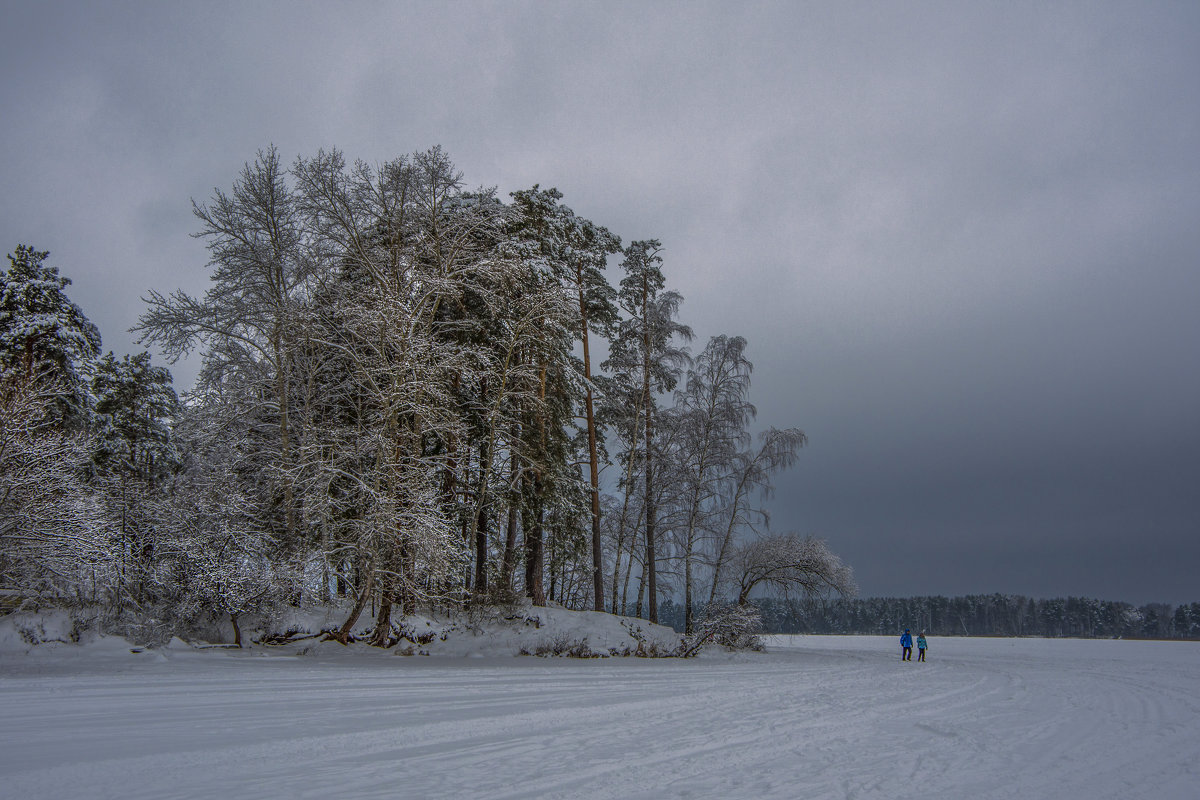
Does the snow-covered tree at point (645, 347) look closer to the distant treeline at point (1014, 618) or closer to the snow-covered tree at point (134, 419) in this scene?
the snow-covered tree at point (134, 419)

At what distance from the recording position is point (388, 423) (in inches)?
703

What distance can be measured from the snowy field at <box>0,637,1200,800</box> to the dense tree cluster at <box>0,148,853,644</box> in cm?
366

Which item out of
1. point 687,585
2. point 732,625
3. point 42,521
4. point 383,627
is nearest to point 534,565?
point 687,585

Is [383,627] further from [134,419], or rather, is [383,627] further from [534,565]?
[134,419]

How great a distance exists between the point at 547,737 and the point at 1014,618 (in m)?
154

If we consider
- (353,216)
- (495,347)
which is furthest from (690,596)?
(353,216)

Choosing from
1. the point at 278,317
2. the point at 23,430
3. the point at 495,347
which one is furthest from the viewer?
the point at 495,347

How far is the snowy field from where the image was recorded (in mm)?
5242

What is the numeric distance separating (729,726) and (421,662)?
10314 mm

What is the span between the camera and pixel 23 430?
15445 mm

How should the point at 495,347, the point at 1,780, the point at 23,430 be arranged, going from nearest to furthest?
the point at 1,780
the point at 23,430
the point at 495,347

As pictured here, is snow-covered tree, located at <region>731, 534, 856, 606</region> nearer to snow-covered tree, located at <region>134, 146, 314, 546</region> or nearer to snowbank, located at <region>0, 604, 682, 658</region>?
snowbank, located at <region>0, 604, 682, 658</region>

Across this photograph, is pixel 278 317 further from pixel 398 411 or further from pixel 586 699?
pixel 586 699

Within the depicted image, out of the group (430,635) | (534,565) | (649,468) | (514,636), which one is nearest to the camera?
(430,635)
